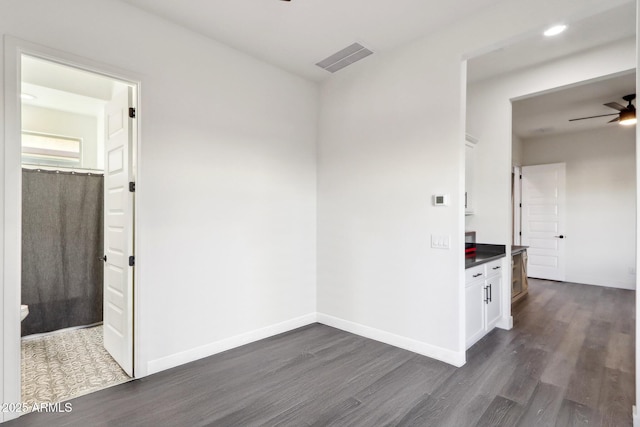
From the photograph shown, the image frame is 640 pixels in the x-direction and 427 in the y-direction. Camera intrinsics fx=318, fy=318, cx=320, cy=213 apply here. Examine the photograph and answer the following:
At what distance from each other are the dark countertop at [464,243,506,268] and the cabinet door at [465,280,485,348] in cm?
24

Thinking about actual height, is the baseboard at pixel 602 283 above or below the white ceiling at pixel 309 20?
below

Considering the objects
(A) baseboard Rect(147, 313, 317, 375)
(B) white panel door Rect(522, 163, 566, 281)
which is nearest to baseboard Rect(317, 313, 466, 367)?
(A) baseboard Rect(147, 313, 317, 375)

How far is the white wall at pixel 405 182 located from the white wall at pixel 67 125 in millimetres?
3459

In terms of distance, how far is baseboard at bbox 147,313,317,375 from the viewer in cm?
278

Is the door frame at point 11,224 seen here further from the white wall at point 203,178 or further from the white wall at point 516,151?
the white wall at point 516,151

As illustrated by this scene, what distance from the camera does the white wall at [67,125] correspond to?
14.3ft

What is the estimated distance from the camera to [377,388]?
2525mm

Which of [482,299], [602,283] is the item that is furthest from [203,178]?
[602,283]

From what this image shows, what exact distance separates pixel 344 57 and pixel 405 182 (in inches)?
60.7

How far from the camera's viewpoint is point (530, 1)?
246cm

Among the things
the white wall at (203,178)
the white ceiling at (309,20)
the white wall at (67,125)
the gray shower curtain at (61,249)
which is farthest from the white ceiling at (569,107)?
the white wall at (67,125)

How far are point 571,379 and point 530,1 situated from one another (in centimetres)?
306

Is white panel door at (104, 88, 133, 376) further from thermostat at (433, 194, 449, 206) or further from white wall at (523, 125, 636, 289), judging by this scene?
white wall at (523, 125, 636, 289)

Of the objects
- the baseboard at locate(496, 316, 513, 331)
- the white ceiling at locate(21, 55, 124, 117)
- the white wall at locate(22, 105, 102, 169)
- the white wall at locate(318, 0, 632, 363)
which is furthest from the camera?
the white wall at locate(22, 105, 102, 169)
